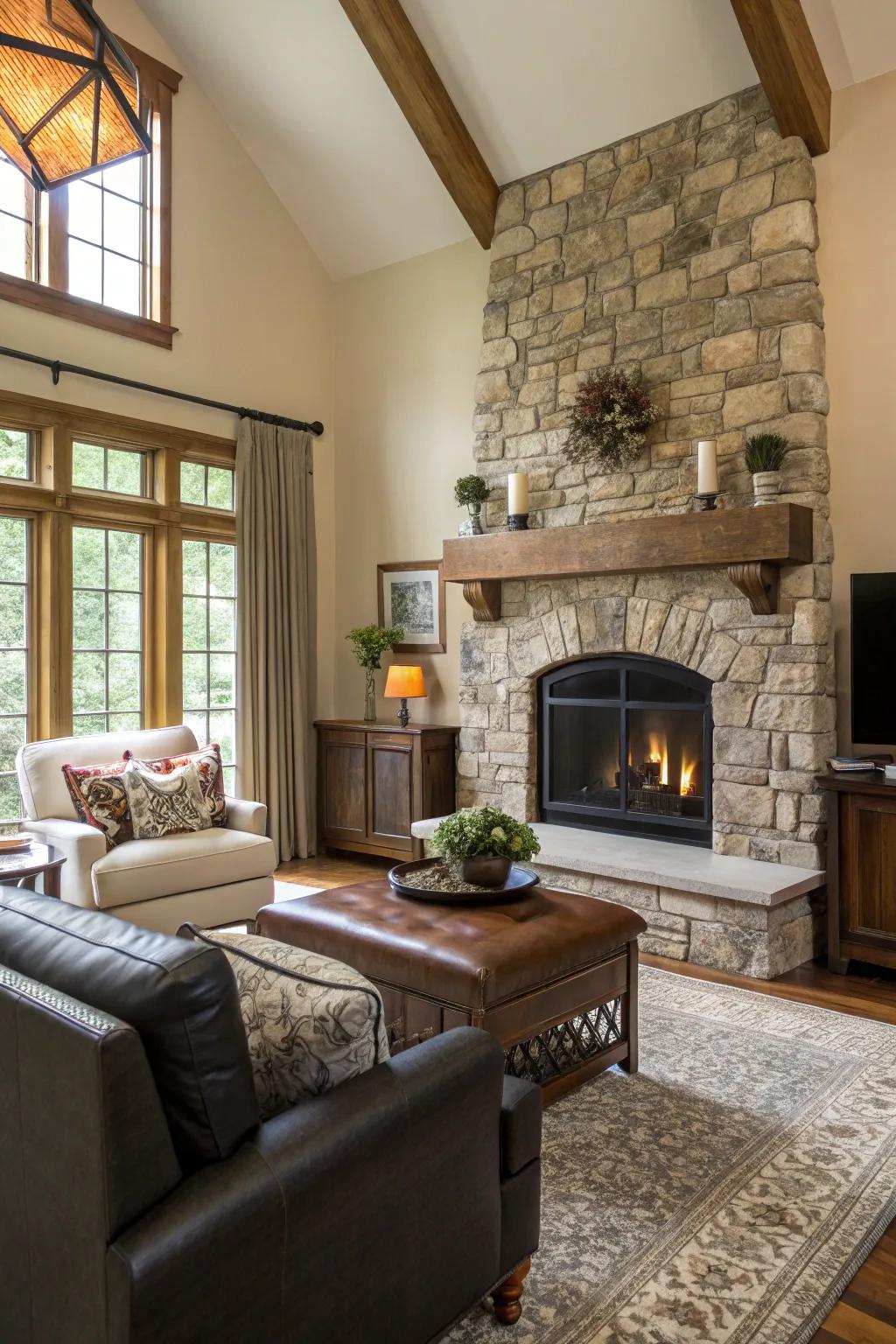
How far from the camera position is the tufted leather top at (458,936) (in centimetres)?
245

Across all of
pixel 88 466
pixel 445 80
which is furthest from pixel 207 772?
pixel 445 80

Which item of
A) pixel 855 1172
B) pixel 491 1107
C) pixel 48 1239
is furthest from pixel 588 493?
pixel 48 1239

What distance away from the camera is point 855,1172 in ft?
7.80

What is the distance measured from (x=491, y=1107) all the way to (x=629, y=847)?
120 inches

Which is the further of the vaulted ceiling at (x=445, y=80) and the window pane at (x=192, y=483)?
the window pane at (x=192, y=483)

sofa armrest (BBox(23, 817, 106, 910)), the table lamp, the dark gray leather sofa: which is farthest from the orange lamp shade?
the dark gray leather sofa

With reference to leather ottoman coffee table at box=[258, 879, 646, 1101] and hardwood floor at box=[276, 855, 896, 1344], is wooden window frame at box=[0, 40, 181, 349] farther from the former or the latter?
leather ottoman coffee table at box=[258, 879, 646, 1101]

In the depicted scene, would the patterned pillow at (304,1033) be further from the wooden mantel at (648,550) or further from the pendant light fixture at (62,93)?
the wooden mantel at (648,550)

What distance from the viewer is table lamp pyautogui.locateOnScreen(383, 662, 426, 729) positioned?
562cm

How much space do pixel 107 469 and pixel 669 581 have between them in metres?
3.07

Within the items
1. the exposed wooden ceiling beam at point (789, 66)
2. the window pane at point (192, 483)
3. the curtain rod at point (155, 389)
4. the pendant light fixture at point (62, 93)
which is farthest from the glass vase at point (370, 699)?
the pendant light fixture at point (62, 93)

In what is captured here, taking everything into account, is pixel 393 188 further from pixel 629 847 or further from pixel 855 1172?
pixel 855 1172

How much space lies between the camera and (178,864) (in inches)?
160

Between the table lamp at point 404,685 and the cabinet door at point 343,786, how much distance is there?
0.32 meters
